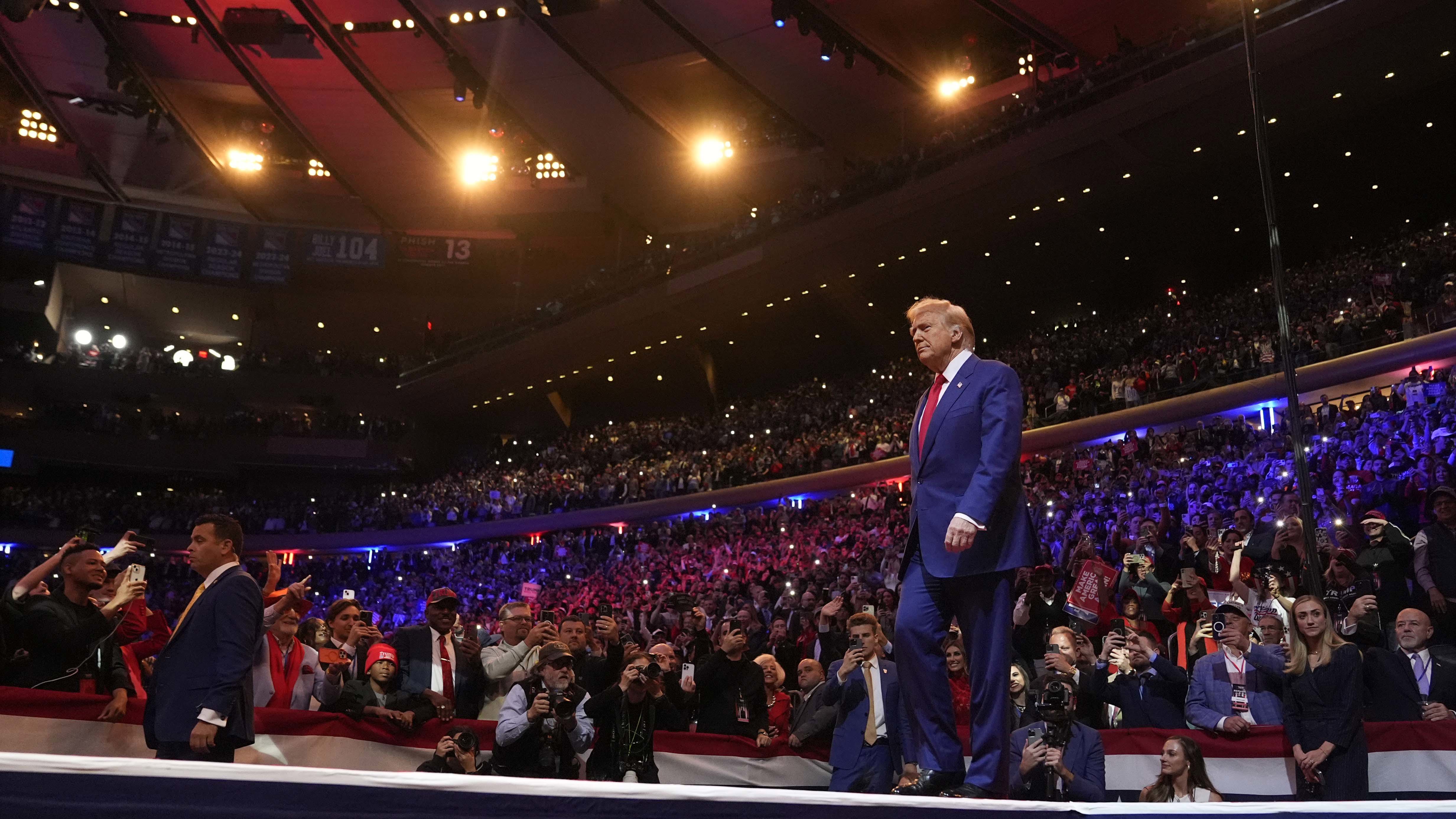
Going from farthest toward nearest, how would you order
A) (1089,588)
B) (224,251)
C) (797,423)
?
1. (224,251)
2. (797,423)
3. (1089,588)

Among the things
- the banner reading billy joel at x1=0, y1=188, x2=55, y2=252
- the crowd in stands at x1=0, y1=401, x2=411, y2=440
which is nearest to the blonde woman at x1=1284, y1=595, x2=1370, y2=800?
the crowd in stands at x1=0, y1=401, x2=411, y2=440

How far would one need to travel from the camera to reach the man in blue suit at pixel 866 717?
4562 mm

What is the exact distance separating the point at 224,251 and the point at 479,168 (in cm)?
804

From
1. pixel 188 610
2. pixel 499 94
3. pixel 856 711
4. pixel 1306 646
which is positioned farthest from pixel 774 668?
pixel 499 94

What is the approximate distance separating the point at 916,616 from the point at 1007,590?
0.27m

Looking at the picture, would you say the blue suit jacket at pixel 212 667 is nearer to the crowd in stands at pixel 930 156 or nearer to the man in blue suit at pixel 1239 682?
the man in blue suit at pixel 1239 682

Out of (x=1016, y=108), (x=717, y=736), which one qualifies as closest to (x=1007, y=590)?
(x=717, y=736)

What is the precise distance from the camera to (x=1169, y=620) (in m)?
6.89

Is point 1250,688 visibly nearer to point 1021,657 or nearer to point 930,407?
point 1021,657

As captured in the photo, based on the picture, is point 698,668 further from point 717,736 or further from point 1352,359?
point 1352,359

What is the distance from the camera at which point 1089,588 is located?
6.18 metres

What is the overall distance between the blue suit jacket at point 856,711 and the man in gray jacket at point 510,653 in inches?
57.7

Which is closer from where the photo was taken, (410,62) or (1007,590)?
(1007,590)

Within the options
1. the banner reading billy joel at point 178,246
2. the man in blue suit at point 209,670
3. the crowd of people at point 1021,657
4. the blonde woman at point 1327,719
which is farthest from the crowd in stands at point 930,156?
the man in blue suit at point 209,670
